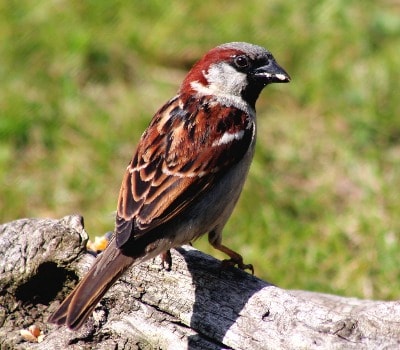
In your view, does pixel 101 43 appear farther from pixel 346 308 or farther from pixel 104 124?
pixel 346 308

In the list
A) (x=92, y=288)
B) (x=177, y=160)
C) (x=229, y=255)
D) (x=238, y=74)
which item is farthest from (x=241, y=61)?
(x=92, y=288)

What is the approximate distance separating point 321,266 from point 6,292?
1.83 m

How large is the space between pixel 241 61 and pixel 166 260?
0.95m

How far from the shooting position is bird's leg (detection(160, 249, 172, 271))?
3479 millimetres

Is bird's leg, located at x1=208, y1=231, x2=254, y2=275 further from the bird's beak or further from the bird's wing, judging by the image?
the bird's beak

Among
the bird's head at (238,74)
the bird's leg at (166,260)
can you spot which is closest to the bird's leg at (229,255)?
the bird's leg at (166,260)

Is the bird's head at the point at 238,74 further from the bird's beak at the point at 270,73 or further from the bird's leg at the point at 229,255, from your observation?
the bird's leg at the point at 229,255

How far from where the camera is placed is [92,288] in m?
3.00

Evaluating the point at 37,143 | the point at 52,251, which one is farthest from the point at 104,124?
the point at 52,251

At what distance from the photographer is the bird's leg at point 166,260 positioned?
348cm

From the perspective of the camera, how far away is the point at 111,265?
3.09m

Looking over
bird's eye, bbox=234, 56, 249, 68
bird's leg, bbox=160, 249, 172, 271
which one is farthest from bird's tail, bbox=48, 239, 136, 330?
bird's eye, bbox=234, 56, 249, 68

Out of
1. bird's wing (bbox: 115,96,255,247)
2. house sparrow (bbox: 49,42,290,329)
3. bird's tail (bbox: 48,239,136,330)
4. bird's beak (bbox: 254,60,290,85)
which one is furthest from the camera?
bird's beak (bbox: 254,60,290,85)

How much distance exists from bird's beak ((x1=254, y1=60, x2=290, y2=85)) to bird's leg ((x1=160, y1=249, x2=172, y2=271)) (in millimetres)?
888
